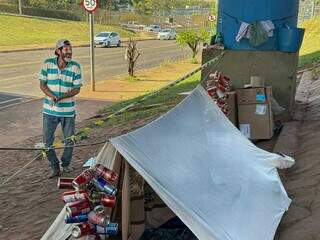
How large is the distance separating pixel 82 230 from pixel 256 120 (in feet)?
13.9

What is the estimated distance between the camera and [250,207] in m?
4.11

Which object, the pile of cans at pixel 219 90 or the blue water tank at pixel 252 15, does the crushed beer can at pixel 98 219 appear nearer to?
the pile of cans at pixel 219 90

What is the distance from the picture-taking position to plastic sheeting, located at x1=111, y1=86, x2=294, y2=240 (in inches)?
143

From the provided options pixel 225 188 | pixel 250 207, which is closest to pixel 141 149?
pixel 225 188

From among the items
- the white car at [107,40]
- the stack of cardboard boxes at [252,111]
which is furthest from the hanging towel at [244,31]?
the white car at [107,40]

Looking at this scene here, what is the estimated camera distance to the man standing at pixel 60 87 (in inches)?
263

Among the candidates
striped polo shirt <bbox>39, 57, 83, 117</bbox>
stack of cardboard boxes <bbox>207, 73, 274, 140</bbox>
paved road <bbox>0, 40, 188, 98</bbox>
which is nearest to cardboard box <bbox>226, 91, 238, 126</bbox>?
stack of cardboard boxes <bbox>207, 73, 274, 140</bbox>

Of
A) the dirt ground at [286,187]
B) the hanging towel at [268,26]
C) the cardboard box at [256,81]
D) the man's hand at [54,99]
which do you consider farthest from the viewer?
the hanging towel at [268,26]

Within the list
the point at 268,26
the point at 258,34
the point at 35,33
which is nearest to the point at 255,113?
the point at 258,34

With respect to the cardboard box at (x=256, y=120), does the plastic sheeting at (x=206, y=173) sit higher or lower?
higher

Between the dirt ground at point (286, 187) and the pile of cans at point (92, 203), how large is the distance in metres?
1.51

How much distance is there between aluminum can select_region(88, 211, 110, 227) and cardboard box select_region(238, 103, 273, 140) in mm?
3988

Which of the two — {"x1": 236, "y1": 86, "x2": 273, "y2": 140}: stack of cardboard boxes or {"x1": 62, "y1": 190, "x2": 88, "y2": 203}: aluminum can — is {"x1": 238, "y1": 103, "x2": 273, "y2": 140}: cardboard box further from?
{"x1": 62, "y1": 190, "x2": 88, "y2": 203}: aluminum can

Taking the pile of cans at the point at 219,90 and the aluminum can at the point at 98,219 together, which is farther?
the pile of cans at the point at 219,90
